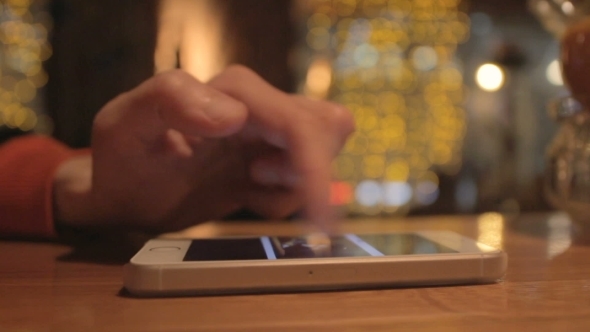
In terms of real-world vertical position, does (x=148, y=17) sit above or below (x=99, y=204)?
above

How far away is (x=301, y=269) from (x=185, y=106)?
127 mm

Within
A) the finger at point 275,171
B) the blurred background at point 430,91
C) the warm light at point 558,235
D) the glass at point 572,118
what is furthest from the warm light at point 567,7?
the blurred background at point 430,91

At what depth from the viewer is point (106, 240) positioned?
1.38 feet

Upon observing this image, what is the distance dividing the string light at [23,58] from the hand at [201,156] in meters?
0.63

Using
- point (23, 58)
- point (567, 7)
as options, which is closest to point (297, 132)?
point (567, 7)

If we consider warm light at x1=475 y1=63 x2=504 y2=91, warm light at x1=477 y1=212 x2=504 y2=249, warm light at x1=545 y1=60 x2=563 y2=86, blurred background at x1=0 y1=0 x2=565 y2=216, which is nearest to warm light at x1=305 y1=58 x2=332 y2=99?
blurred background at x1=0 y1=0 x2=565 y2=216

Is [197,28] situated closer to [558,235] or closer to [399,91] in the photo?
[399,91]

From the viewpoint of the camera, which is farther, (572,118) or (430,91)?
(430,91)

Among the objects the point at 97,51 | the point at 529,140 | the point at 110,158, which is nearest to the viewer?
the point at 110,158

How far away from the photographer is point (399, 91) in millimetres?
1302

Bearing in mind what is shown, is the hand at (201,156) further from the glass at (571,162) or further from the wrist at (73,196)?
the glass at (571,162)

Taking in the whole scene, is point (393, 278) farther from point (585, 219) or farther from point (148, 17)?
point (148, 17)

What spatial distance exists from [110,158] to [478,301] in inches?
10.1

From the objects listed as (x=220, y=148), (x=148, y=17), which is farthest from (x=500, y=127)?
(x=220, y=148)
